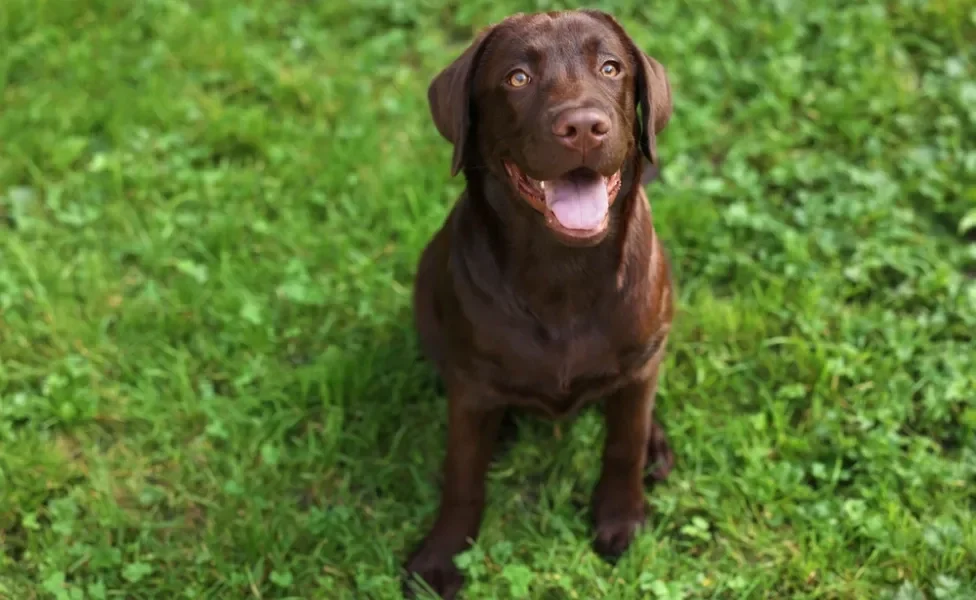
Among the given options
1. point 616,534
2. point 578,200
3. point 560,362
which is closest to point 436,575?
point 616,534

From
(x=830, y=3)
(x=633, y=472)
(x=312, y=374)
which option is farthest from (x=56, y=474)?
(x=830, y=3)

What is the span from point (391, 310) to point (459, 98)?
125cm

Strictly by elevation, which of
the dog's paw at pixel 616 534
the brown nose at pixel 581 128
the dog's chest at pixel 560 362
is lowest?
the dog's paw at pixel 616 534

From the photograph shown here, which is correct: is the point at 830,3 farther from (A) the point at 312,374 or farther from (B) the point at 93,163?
(B) the point at 93,163

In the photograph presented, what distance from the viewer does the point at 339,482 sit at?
3396mm

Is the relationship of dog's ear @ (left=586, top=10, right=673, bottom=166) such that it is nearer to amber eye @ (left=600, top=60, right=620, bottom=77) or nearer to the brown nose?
amber eye @ (left=600, top=60, right=620, bottom=77)

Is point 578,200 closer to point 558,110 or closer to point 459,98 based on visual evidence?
point 558,110

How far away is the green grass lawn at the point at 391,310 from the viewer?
318 cm

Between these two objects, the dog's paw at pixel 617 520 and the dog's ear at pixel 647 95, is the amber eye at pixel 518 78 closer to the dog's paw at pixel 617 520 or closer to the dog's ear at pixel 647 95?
the dog's ear at pixel 647 95

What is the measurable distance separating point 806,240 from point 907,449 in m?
0.84

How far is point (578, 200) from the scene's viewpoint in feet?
8.36

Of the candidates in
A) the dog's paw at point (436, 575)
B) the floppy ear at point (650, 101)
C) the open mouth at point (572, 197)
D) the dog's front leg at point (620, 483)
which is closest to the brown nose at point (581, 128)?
the open mouth at point (572, 197)

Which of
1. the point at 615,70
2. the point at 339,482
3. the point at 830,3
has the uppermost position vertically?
the point at 615,70

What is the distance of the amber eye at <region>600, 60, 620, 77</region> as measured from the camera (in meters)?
2.59
